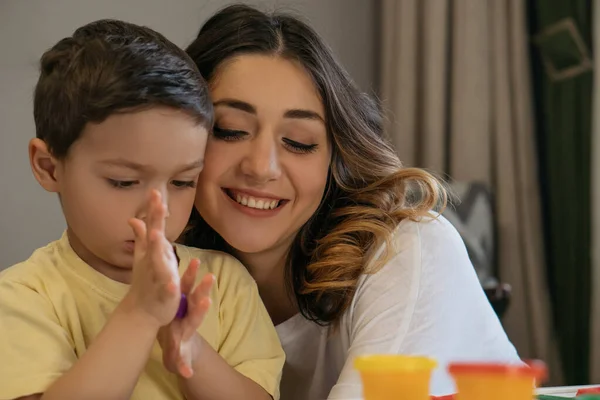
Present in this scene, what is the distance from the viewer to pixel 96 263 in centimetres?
118

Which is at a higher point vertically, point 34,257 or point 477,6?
point 477,6

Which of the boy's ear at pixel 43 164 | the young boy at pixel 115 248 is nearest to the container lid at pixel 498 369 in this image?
the young boy at pixel 115 248

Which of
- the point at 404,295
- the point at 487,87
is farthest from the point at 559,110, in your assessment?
the point at 404,295

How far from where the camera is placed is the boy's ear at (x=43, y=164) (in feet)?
3.75

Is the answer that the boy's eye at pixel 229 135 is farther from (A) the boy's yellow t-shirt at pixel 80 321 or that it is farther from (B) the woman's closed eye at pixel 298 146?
(A) the boy's yellow t-shirt at pixel 80 321

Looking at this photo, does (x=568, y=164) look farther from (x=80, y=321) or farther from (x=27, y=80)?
(x=80, y=321)

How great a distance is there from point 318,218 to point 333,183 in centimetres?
8

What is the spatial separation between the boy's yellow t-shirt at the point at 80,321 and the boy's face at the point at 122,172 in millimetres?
60

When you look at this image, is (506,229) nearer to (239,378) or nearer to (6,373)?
(239,378)

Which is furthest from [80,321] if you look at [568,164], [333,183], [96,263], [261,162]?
[568,164]

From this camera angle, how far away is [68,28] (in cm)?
264

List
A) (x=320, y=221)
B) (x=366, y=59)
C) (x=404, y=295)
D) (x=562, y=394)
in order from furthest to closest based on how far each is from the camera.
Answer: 1. (x=366, y=59)
2. (x=320, y=221)
3. (x=404, y=295)
4. (x=562, y=394)

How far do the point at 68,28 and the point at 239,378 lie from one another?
1805mm

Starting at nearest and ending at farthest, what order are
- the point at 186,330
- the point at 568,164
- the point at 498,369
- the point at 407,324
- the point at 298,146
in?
the point at 498,369
the point at 186,330
the point at 407,324
the point at 298,146
the point at 568,164
